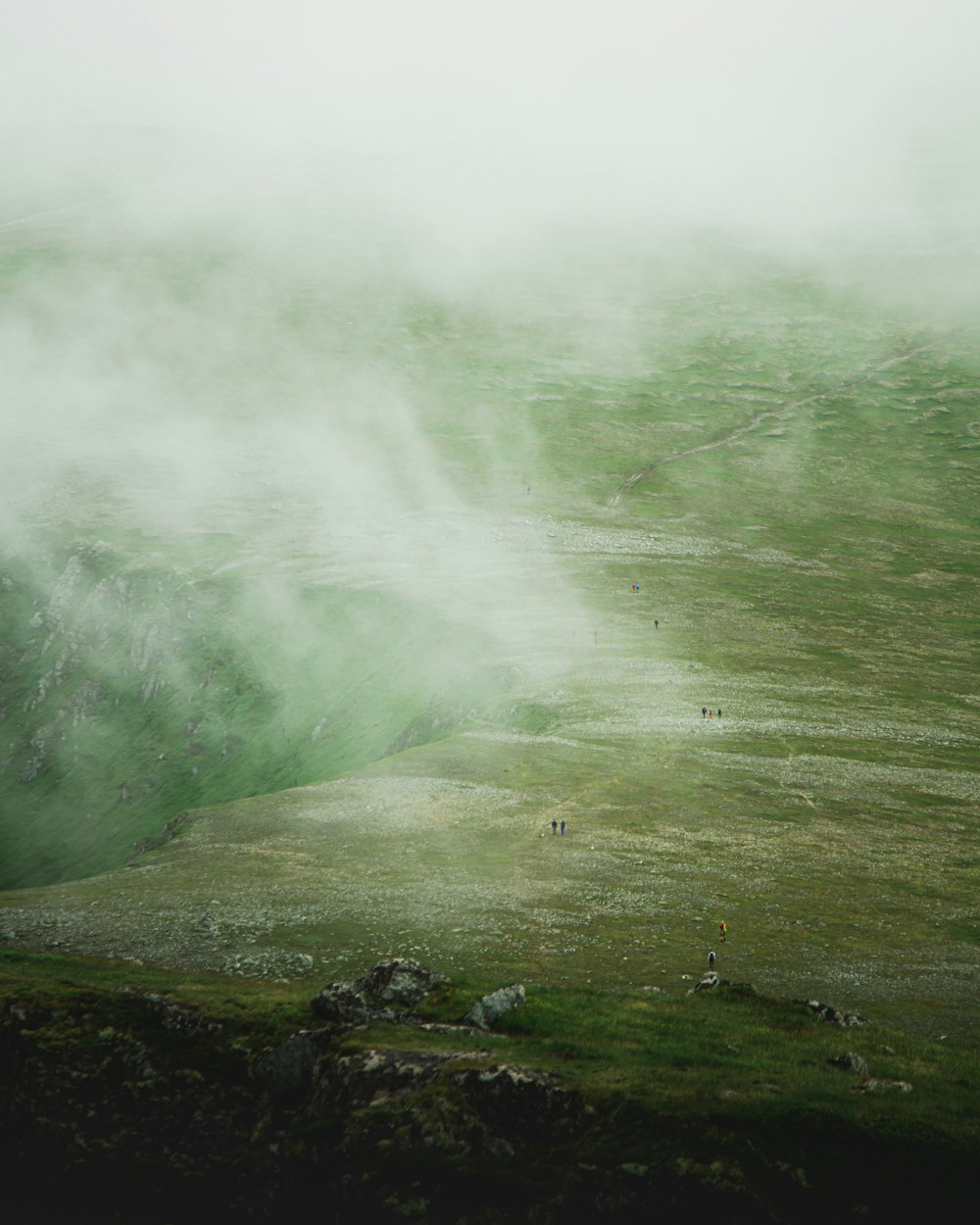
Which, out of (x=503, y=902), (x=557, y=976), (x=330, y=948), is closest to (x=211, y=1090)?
(x=330, y=948)

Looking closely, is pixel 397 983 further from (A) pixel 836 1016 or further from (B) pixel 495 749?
(B) pixel 495 749

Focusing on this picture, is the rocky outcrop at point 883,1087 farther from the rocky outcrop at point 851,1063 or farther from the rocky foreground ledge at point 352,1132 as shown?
the rocky outcrop at point 851,1063

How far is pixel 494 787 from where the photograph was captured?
82.2 metres

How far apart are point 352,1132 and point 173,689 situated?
130 metres

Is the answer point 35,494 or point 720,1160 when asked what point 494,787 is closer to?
point 720,1160

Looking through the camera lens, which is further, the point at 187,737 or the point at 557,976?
the point at 187,737

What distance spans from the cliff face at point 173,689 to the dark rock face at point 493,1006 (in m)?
69.1

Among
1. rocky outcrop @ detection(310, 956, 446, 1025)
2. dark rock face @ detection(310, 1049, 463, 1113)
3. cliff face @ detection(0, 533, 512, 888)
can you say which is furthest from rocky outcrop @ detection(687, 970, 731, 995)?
cliff face @ detection(0, 533, 512, 888)

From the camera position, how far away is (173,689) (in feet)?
514

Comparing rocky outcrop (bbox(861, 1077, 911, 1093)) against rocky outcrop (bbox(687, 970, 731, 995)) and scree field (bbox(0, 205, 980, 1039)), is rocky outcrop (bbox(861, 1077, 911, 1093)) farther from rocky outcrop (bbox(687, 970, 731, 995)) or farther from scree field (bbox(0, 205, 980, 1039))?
rocky outcrop (bbox(687, 970, 731, 995))

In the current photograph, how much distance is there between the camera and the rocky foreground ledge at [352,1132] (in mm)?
31562

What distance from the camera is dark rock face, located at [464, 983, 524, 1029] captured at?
4159 cm

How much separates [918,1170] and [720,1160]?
20.9 ft

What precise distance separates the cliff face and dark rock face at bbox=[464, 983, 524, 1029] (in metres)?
69.1
